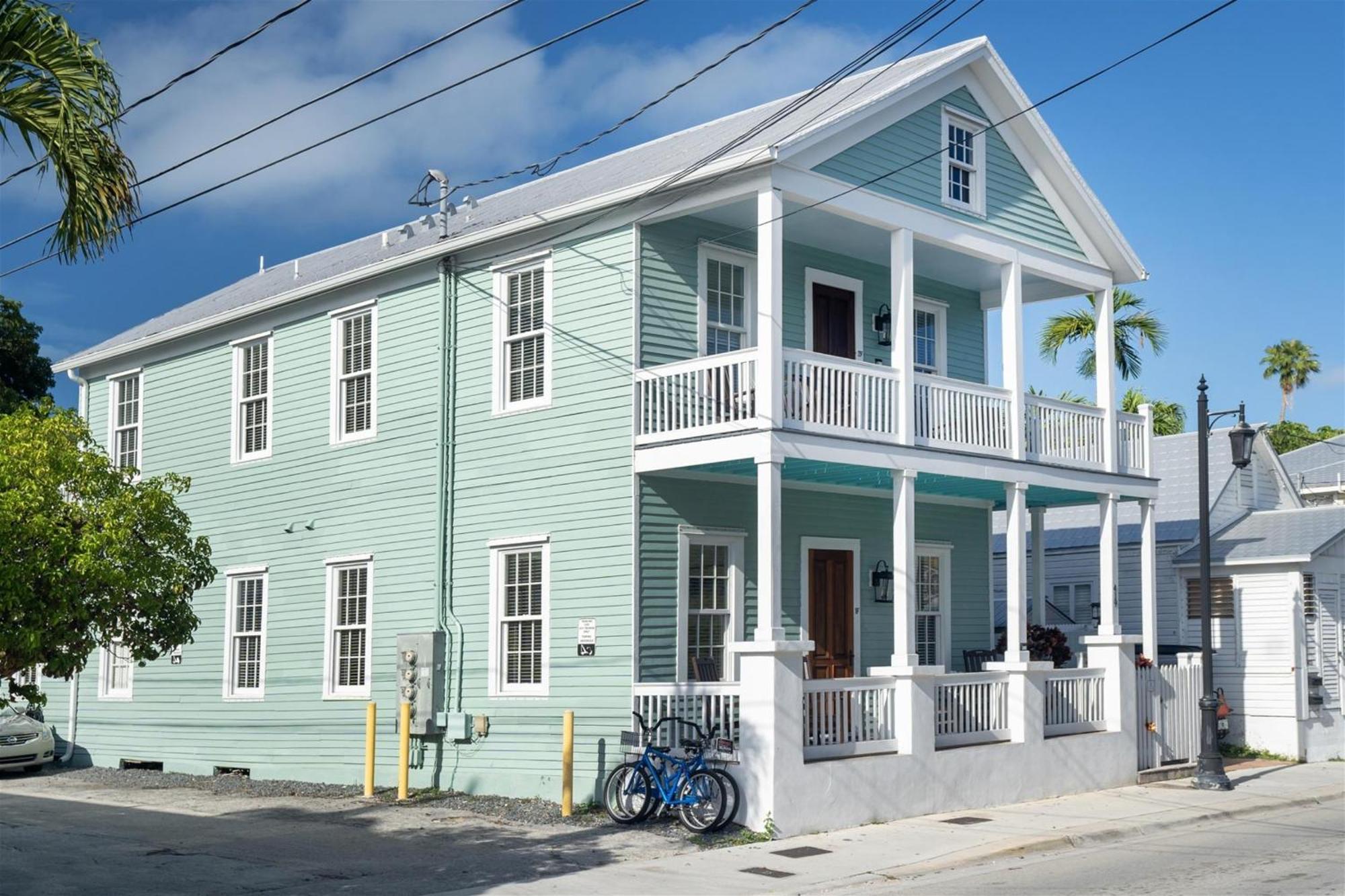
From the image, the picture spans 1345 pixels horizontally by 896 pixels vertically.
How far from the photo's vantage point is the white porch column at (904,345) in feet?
55.5

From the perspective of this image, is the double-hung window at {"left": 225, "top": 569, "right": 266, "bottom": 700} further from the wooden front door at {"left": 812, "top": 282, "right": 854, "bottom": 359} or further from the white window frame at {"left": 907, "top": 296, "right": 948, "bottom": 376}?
the white window frame at {"left": 907, "top": 296, "right": 948, "bottom": 376}

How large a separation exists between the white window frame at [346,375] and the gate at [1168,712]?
1092 cm

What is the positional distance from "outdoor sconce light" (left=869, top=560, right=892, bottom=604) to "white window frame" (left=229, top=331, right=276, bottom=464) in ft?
29.4

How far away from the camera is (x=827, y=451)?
52.5ft

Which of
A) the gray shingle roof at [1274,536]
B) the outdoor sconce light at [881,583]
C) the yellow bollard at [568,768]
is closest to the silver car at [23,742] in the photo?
the yellow bollard at [568,768]

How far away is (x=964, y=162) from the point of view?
19.3 meters

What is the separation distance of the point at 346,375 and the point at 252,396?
95.0 inches

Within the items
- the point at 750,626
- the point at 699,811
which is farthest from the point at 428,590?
the point at 699,811

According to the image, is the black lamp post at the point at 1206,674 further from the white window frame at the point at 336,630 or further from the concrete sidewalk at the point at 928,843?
the white window frame at the point at 336,630

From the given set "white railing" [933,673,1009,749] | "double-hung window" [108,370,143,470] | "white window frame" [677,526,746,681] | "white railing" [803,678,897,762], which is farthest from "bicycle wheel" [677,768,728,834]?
"double-hung window" [108,370,143,470]

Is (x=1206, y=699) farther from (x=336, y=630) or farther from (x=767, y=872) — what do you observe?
(x=336, y=630)

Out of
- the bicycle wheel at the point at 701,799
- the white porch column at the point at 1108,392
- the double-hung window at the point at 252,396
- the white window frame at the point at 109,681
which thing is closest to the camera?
the bicycle wheel at the point at 701,799

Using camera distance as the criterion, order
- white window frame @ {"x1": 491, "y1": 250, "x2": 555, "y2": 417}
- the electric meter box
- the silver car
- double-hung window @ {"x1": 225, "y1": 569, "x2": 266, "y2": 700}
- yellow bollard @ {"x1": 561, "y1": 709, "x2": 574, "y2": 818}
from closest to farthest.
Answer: yellow bollard @ {"x1": 561, "y1": 709, "x2": 574, "y2": 818}, white window frame @ {"x1": 491, "y1": 250, "x2": 555, "y2": 417}, the electric meter box, double-hung window @ {"x1": 225, "y1": 569, "x2": 266, "y2": 700}, the silver car

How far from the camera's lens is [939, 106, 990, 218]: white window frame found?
18.8 metres
